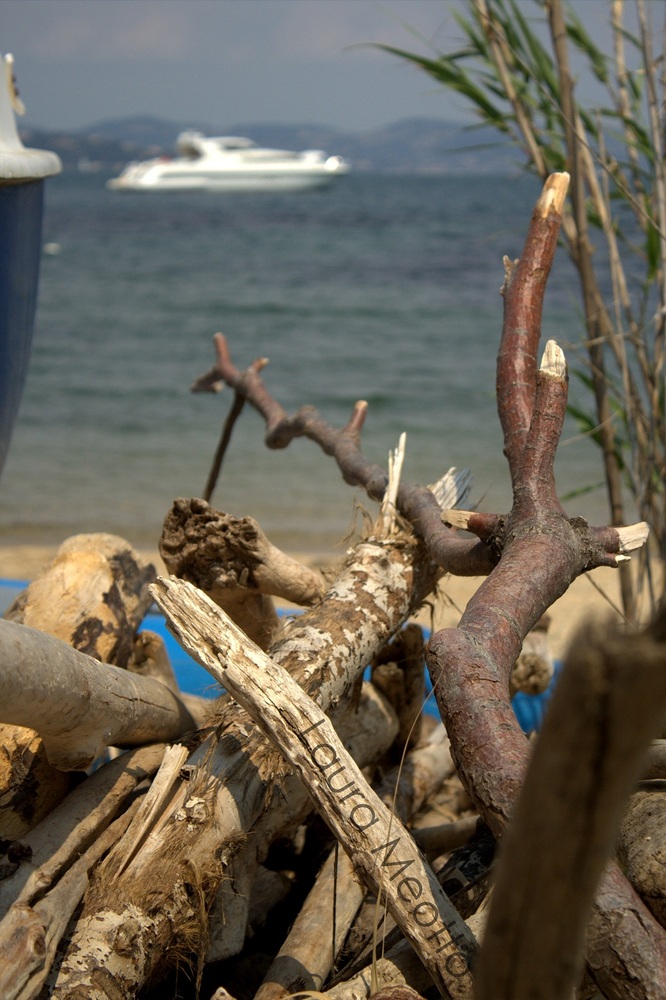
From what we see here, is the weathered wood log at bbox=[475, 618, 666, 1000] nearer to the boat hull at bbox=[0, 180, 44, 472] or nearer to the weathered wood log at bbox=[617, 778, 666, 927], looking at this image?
the weathered wood log at bbox=[617, 778, 666, 927]

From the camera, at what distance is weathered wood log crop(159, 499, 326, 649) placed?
1.90m

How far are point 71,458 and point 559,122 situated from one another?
6.10 m

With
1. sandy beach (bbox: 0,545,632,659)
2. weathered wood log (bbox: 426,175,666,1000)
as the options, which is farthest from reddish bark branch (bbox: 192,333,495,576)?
sandy beach (bbox: 0,545,632,659)

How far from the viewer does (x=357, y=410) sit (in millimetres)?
2770

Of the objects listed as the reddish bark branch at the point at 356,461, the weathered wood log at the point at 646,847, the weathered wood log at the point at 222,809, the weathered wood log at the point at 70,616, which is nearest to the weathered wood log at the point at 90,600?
the weathered wood log at the point at 70,616

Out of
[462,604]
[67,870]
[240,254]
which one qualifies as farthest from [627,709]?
[240,254]

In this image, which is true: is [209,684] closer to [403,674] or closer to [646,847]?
[403,674]

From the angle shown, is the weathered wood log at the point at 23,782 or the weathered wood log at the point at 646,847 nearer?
the weathered wood log at the point at 646,847

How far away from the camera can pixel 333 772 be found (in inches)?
53.2

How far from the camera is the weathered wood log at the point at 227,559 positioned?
1.90m

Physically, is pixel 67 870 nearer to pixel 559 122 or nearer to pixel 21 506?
pixel 559 122

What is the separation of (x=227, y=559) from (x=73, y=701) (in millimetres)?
633

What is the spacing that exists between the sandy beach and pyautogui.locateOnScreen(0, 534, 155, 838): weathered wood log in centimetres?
183

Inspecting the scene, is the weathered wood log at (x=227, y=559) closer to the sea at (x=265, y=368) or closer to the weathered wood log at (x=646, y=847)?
the sea at (x=265, y=368)
